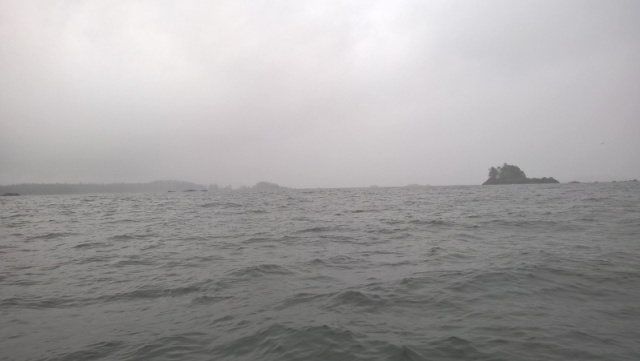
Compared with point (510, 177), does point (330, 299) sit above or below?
below

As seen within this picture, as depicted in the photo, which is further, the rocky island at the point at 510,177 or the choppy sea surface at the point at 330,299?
the rocky island at the point at 510,177

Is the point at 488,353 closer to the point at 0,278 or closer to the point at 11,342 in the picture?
the point at 11,342

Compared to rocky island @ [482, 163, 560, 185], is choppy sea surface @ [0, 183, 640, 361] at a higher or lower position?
lower

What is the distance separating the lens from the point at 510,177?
6791 inches

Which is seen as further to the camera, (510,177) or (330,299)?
(510,177)

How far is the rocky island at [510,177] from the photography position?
164000 millimetres

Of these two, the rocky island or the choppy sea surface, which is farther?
the rocky island

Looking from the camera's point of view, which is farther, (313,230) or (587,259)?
(313,230)

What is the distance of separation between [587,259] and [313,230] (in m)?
11.8

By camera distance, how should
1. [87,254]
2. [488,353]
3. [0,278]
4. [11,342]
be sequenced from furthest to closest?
[87,254] < [0,278] < [11,342] < [488,353]

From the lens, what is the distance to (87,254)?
13.0 metres

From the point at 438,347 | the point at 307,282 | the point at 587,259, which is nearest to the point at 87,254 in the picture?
the point at 307,282

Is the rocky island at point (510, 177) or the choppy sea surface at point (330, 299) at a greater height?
the rocky island at point (510, 177)

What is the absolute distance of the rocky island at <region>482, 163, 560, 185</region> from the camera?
164000 millimetres
